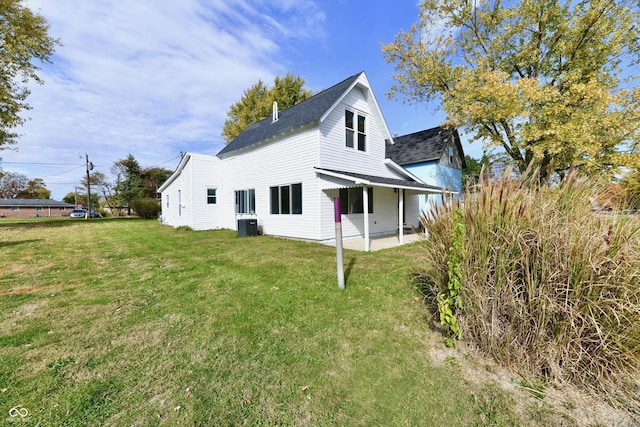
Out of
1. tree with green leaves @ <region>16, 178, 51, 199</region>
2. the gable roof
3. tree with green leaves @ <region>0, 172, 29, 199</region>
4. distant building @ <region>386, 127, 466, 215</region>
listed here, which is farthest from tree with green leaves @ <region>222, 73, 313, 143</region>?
tree with green leaves @ <region>0, 172, 29, 199</region>

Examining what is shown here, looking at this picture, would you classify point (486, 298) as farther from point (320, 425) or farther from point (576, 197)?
point (320, 425)

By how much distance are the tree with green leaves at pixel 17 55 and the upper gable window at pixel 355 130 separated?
65.0 ft

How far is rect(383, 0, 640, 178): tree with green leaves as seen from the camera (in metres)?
10.6

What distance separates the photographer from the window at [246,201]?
44.7ft

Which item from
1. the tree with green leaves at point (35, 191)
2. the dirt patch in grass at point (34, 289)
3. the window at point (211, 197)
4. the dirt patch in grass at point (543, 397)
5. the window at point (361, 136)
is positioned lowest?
the dirt patch in grass at point (543, 397)

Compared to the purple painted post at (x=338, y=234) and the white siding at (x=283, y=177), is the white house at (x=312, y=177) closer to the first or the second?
the white siding at (x=283, y=177)

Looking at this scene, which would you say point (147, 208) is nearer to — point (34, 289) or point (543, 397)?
point (34, 289)

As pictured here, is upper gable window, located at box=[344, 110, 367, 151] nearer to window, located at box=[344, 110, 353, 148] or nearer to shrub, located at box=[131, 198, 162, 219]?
window, located at box=[344, 110, 353, 148]

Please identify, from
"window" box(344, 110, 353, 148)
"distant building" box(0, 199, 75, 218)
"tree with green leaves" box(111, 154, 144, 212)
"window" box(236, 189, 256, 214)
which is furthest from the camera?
"distant building" box(0, 199, 75, 218)

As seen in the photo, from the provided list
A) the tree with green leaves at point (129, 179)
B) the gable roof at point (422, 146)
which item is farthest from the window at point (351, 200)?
the tree with green leaves at point (129, 179)

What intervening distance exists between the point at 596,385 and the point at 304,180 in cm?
945

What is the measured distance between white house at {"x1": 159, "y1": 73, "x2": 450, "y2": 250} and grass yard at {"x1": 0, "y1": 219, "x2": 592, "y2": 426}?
16.3 ft

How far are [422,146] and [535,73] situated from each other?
659cm

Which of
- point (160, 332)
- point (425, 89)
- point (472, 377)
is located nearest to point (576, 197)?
point (472, 377)
